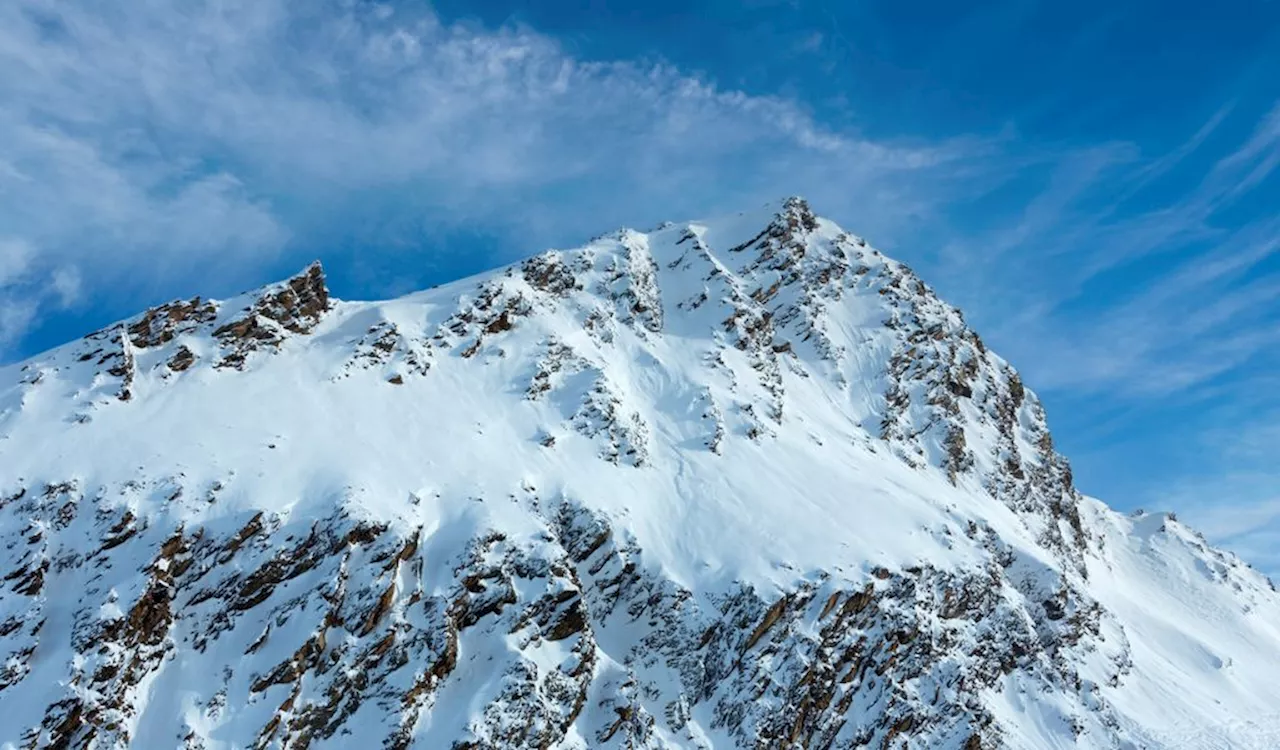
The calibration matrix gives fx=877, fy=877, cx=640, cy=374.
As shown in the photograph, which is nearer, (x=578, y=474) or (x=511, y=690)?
(x=511, y=690)

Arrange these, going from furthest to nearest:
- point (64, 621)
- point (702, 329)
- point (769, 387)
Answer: point (702, 329)
point (769, 387)
point (64, 621)

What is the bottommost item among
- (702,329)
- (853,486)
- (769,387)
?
(853,486)

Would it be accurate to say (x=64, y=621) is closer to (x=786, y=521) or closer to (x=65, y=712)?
(x=65, y=712)

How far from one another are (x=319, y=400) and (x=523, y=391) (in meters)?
14.0

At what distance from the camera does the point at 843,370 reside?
3457 inches

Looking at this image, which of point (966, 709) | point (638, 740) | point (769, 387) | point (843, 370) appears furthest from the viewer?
point (843, 370)

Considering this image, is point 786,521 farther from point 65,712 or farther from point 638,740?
point 65,712

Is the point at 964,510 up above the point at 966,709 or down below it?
above

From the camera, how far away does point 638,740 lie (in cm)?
4341

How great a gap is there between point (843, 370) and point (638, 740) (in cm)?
5228

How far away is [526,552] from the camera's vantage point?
153ft

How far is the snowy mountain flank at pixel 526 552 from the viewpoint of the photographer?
3975 centimetres

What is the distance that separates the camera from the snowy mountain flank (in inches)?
1565

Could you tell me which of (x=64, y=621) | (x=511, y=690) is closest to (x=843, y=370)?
(x=511, y=690)
